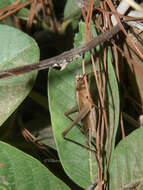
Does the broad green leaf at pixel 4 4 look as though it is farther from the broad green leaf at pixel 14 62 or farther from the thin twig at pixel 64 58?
the thin twig at pixel 64 58

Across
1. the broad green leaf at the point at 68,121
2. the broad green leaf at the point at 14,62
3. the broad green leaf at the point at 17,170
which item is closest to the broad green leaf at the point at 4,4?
the broad green leaf at the point at 14,62

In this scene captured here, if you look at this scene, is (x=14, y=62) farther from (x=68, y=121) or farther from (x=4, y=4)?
(x=4, y=4)

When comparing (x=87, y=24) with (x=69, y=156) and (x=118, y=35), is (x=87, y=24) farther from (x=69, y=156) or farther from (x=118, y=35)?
(x=69, y=156)

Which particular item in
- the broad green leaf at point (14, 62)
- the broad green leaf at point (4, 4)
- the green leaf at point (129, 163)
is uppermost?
the broad green leaf at point (4, 4)

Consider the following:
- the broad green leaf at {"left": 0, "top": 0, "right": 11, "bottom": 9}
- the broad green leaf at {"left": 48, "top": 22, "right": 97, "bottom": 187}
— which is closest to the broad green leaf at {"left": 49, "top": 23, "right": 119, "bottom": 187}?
the broad green leaf at {"left": 48, "top": 22, "right": 97, "bottom": 187}

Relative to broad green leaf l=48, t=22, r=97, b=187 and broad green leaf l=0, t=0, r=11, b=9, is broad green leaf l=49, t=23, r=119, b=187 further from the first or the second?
broad green leaf l=0, t=0, r=11, b=9

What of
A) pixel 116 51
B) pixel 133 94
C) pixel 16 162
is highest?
pixel 116 51

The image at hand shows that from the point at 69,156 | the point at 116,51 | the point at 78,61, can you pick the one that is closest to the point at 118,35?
the point at 116,51
